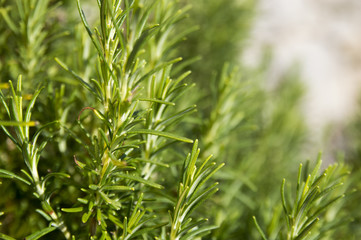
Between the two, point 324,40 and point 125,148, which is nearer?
point 125,148

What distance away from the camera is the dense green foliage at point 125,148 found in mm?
263

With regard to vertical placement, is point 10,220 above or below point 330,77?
below

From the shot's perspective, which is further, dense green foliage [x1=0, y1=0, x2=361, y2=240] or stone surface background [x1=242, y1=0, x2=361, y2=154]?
stone surface background [x1=242, y1=0, x2=361, y2=154]

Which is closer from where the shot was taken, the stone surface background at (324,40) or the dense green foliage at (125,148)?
the dense green foliage at (125,148)

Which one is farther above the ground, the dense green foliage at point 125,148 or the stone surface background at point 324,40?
the stone surface background at point 324,40

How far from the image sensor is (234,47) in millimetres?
694

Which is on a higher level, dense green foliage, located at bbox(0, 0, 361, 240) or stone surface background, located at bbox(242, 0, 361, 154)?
stone surface background, located at bbox(242, 0, 361, 154)

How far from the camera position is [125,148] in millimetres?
272

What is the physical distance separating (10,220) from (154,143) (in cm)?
18

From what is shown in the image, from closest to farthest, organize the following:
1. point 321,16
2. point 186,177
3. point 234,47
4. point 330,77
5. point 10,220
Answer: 1. point 186,177
2. point 10,220
3. point 234,47
4. point 330,77
5. point 321,16

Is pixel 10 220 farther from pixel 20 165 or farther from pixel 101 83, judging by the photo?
pixel 101 83

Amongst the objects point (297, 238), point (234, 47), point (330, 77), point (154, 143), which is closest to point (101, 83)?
point (154, 143)

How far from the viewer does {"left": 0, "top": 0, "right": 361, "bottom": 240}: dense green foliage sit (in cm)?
26

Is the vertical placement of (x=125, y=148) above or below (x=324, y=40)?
below
